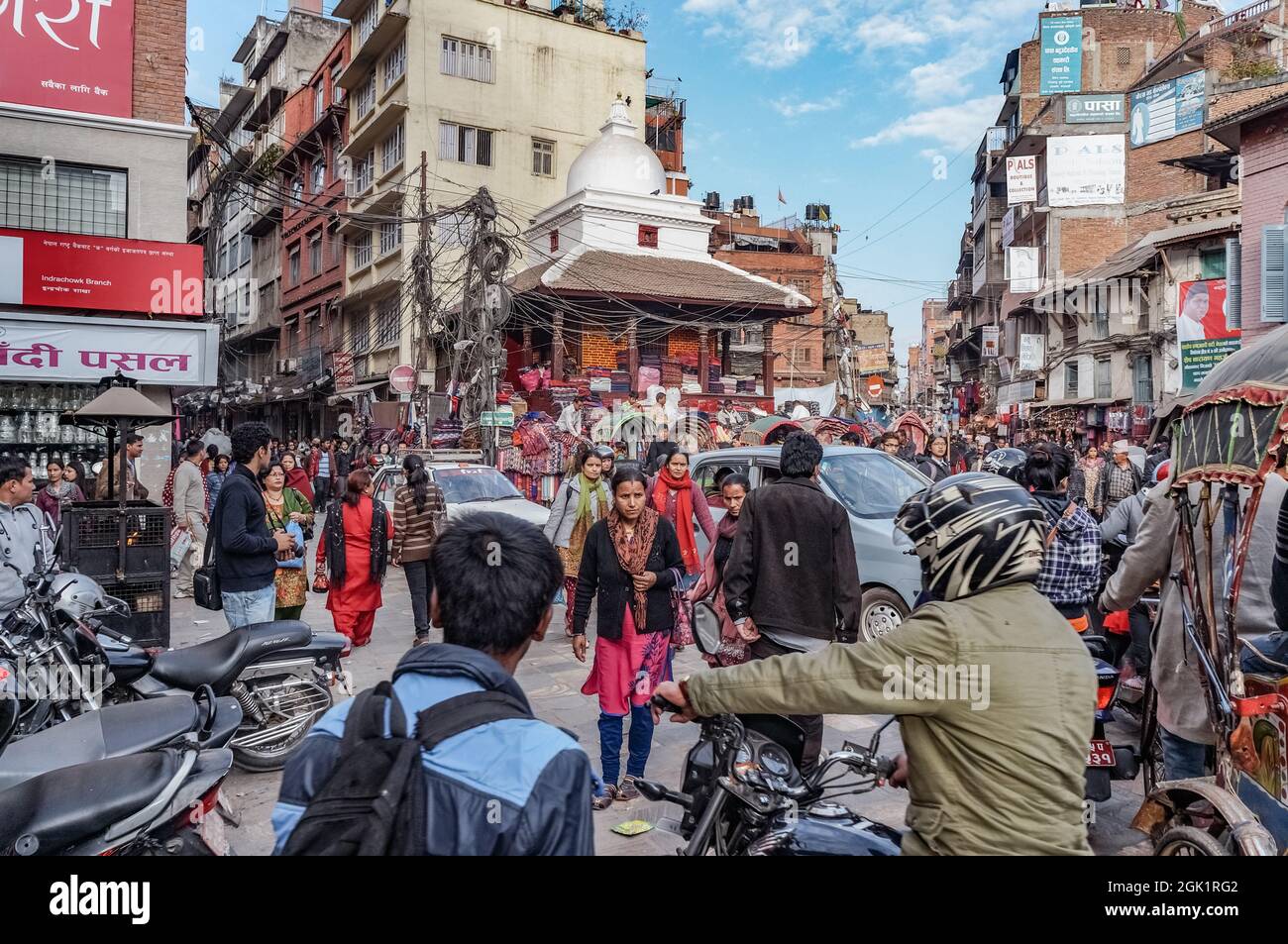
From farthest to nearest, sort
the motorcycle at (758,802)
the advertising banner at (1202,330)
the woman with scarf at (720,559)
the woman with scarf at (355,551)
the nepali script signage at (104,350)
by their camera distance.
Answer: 1. the advertising banner at (1202,330)
2. the nepali script signage at (104,350)
3. the woman with scarf at (355,551)
4. the woman with scarf at (720,559)
5. the motorcycle at (758,802)

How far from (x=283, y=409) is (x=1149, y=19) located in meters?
44.8

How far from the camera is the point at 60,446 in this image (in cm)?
1539

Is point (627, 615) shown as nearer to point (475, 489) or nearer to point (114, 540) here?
point (114, 540)

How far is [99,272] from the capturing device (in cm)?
1453

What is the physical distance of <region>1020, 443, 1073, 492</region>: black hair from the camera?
5438mm

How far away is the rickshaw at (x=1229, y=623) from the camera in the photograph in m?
3.09

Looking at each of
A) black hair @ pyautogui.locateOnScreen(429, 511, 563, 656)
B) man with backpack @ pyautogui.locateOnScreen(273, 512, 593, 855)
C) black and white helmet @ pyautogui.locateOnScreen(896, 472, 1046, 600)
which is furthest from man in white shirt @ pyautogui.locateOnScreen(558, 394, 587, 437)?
man with backpack @ pyautogui.locateOnScreen(273, 512, 593, 855)

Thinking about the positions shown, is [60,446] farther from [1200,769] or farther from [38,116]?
[1200,769]

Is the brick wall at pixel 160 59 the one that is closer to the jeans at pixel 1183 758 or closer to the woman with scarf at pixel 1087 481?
the woman with scarf at pixel 1087 481

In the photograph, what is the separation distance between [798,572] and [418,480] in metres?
4.93

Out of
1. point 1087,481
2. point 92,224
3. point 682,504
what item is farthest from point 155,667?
point 1087,481

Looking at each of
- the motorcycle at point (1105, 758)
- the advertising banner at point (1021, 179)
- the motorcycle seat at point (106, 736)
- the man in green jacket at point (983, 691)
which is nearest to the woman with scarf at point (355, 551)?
the motorcycle seat at point (106, 736)

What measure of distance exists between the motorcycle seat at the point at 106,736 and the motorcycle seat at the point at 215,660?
32.0 inches

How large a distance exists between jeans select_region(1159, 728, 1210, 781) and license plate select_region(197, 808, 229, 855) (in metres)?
4.13
